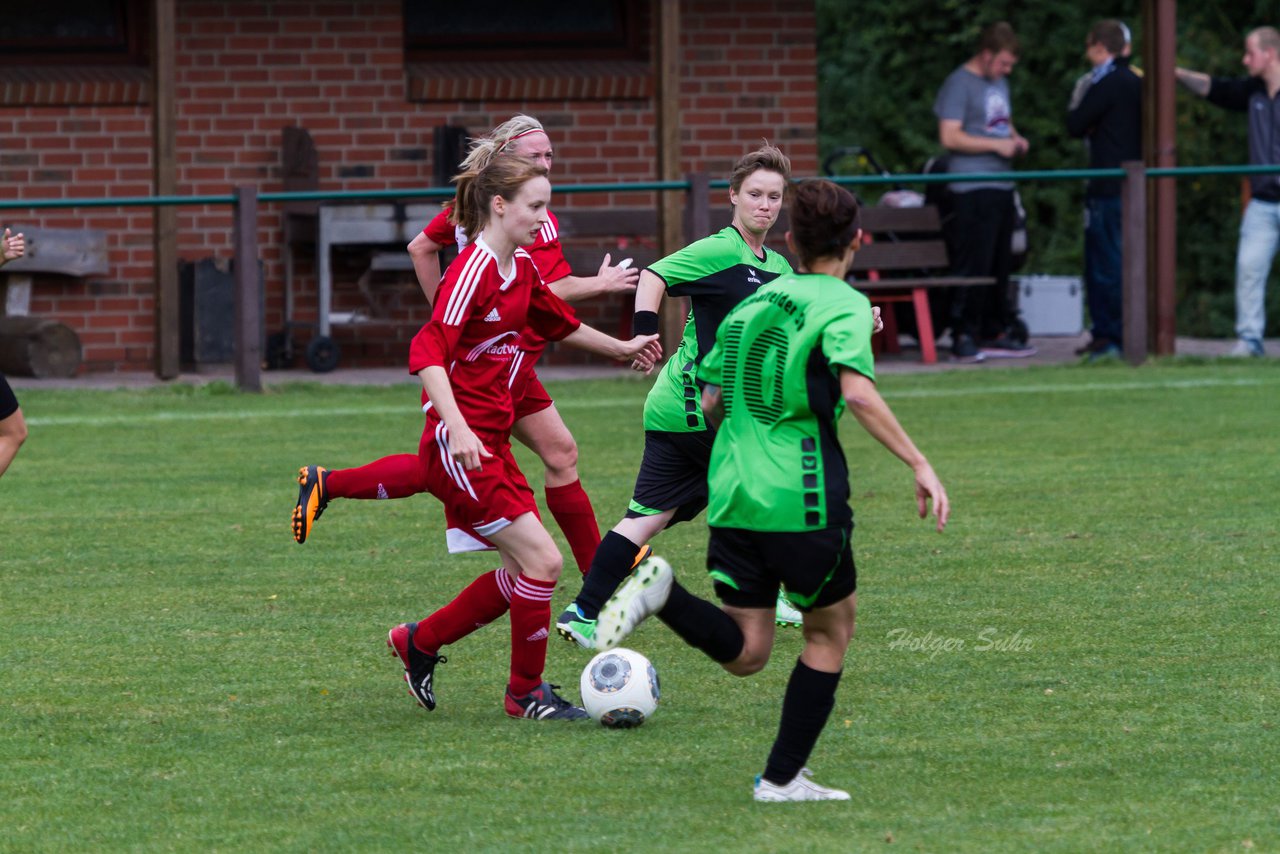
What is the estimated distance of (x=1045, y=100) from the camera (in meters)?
23.0

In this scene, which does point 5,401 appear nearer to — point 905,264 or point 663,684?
point 663,684

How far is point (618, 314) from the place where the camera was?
15.8 metres

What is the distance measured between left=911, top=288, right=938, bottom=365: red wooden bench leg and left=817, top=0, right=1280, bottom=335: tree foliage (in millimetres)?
4933

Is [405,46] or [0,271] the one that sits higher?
[405,46]

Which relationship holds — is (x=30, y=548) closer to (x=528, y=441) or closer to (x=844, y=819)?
(x=528, y=441)

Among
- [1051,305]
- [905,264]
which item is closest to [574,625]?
[905,264]

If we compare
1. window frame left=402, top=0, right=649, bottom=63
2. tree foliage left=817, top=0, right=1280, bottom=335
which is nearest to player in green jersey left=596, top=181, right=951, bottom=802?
window frame left=402, top=0, right=649, bottom=63

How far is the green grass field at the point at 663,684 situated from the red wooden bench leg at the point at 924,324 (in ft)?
15.5

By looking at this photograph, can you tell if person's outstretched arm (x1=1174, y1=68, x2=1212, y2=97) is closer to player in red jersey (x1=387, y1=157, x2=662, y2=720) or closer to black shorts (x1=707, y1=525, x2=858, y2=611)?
player in red jersey (x1=387, y1=157, x2=662, y2=720)

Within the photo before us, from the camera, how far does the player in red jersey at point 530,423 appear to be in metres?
6.06

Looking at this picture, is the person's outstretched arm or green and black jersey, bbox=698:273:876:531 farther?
the person's outstretched arm

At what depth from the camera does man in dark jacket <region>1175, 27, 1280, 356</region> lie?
14.6m

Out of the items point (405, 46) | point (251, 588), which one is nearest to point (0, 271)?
point (405, 46)

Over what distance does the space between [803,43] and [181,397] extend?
19.3 ft
